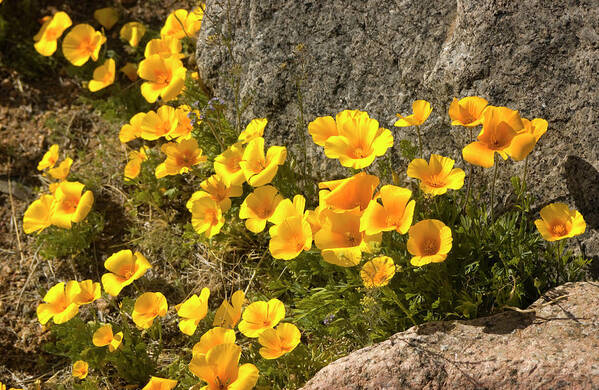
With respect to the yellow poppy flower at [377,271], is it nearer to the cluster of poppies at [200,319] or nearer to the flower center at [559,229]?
the cluster of poppies at [200,319]

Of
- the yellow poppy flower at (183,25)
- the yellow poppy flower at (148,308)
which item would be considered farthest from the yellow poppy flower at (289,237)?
the yellow poppy flower at (183,25)

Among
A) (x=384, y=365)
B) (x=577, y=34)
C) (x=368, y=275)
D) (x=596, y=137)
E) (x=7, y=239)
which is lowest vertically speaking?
(x=7, y=239)

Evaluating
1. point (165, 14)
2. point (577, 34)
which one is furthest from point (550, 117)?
point (165, 14)

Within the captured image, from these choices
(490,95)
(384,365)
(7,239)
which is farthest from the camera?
(7,239)

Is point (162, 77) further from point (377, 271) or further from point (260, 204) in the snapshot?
point (377, 271)

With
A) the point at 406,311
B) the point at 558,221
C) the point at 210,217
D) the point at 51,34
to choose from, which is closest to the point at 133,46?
the point at 51,34

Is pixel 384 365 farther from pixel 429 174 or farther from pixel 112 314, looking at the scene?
pixel 112 314
